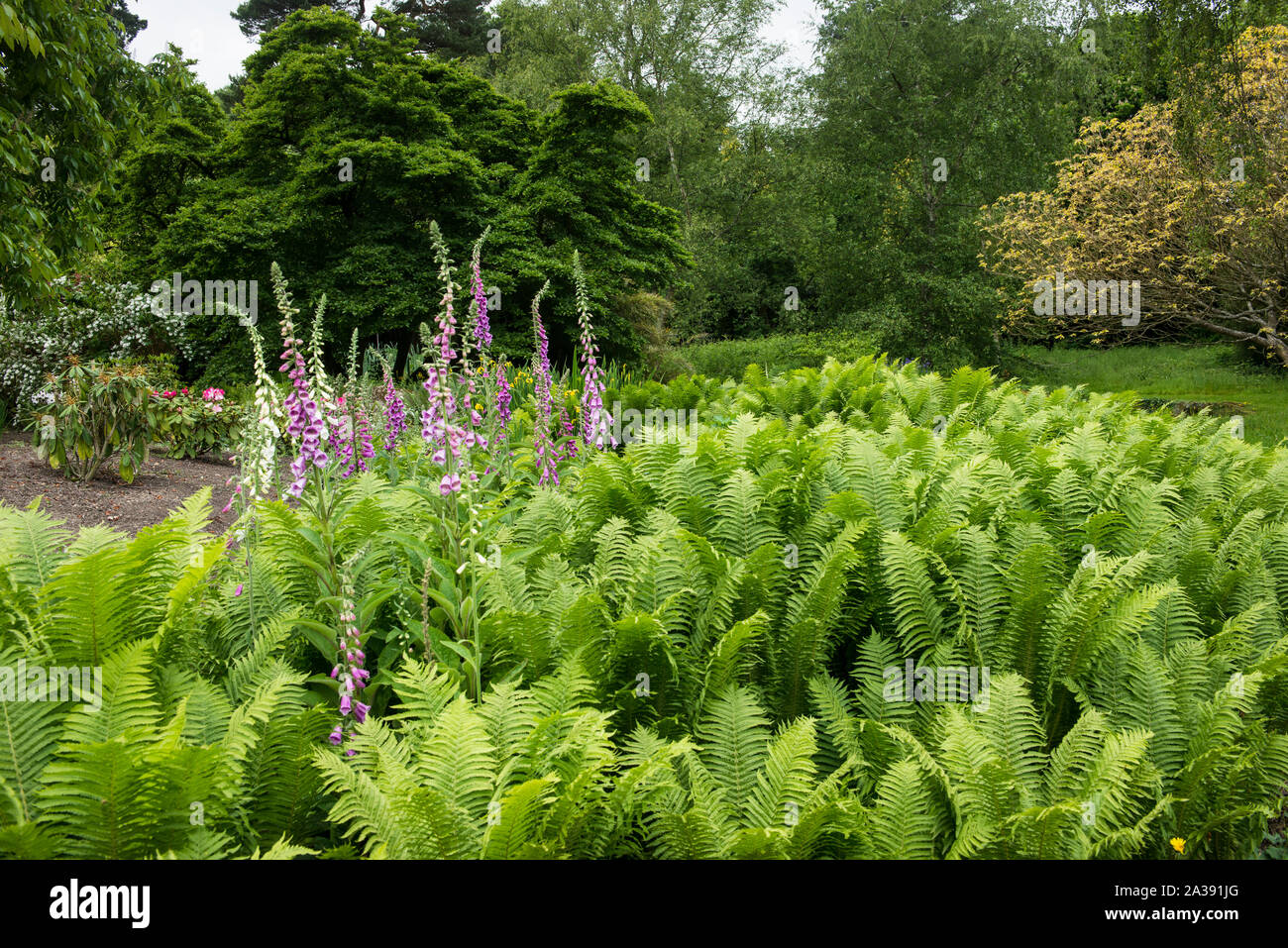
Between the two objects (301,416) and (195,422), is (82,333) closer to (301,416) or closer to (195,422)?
(195,422)

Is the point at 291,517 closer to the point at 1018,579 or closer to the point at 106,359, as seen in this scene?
the point at 1018,579

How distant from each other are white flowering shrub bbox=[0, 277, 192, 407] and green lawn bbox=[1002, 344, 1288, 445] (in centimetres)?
1630

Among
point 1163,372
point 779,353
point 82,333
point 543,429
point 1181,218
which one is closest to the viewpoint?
point 543,429

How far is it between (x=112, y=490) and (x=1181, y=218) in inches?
555

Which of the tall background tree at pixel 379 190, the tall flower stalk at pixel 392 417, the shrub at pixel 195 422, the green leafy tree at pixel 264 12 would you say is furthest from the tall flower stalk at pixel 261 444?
the green leafy tree at pixel 264 12

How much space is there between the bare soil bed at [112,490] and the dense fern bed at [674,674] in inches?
181

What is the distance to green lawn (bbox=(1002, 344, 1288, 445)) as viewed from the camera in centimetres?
1642

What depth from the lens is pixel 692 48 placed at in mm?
25797

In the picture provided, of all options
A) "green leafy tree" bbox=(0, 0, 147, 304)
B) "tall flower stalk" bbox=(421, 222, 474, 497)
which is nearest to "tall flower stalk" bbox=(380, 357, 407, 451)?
"tall flower stalk" bbox=(421, 222, 474, 497)

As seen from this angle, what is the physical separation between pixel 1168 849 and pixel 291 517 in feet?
8.69

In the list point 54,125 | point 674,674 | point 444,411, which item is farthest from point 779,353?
point 674,674

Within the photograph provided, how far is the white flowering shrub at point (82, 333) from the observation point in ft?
39.7

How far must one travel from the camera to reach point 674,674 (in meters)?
2.51

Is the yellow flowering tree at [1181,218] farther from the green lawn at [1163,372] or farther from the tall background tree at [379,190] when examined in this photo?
the tall background tree at [379,190]
